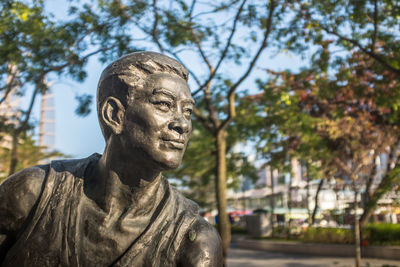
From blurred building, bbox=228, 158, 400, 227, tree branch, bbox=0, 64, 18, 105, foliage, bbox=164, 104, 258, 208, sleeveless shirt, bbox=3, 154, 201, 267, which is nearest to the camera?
sleeveless shirt, bbox=3, 154, 201, 267

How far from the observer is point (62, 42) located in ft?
27.8

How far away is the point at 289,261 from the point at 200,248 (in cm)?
1159

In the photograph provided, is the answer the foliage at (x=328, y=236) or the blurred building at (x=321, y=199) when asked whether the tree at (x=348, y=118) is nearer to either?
the blurred building at (x=321, y=199)

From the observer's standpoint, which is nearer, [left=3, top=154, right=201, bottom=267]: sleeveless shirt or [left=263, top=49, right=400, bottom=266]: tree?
[left=3, top=154, right=201, bottom=267]: sleeveless shirt

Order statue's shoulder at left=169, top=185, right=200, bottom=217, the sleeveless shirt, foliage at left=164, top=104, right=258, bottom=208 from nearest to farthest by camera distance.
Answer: the sleeveless shirt < statue's shoulder at left=169, top=185, right=200, bottom=217 < foliage at left=164, top=104, right=258, bottom=208

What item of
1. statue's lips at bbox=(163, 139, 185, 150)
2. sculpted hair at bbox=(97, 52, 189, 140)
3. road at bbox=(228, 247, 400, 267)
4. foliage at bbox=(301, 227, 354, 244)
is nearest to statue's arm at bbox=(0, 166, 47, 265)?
sculpted hair at bbox=(97, 52, 189, 140)

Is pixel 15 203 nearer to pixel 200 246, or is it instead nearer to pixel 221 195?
pixel 200 246

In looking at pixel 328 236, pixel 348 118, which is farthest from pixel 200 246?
pixel 328 236

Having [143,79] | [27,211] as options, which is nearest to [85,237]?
[27,211]

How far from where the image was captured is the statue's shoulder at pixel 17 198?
60.4 inches

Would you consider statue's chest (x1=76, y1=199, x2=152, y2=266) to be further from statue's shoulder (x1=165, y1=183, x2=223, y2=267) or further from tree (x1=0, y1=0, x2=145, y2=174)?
tree (x1=0, y1=0, x2=145, y2=174)

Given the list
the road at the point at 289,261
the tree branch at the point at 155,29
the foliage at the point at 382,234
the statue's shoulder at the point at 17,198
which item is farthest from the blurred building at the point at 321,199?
the statue's shoulder at the point at 17,198

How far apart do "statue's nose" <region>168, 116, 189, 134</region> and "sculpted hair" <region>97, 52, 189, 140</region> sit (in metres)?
0.19

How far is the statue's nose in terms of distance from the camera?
157 cm
